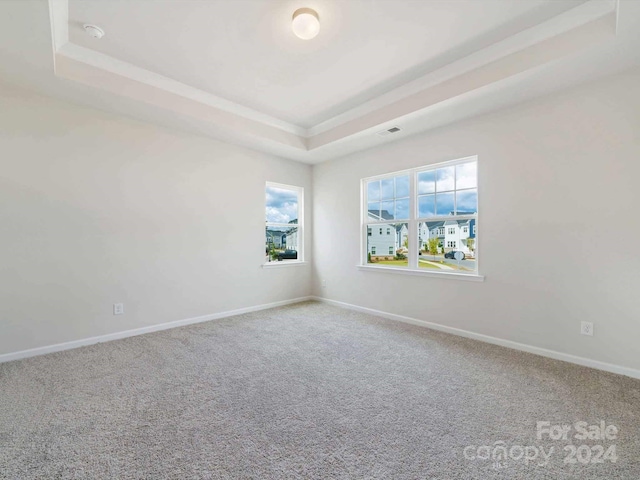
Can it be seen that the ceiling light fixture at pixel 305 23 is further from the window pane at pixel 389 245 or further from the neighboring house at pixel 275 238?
the neighboring house at pixel 275 238

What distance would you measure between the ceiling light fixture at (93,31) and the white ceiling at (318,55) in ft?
0.13

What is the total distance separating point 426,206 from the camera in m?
3.85

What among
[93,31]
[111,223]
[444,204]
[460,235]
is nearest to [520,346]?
[460,235]

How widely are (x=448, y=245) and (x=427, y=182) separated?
890 mm

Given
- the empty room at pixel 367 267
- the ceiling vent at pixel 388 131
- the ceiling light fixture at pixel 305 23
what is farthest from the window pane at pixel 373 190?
the ceiling light fixture at pixel 305 23

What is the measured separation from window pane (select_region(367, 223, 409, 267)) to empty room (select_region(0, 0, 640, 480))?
4 centimetres

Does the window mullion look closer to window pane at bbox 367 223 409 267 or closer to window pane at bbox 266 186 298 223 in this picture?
window pane at bbox 367 223 409 267

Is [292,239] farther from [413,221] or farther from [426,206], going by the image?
[426,206]

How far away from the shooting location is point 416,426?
5.82 feet

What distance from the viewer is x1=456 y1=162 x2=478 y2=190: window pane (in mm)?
3395

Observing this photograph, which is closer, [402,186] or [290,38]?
[290,38]

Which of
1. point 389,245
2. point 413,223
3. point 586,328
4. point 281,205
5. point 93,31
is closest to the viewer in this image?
point 93,31

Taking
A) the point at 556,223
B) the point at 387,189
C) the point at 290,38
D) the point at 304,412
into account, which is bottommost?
the point at 304,412

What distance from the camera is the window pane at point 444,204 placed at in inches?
142
